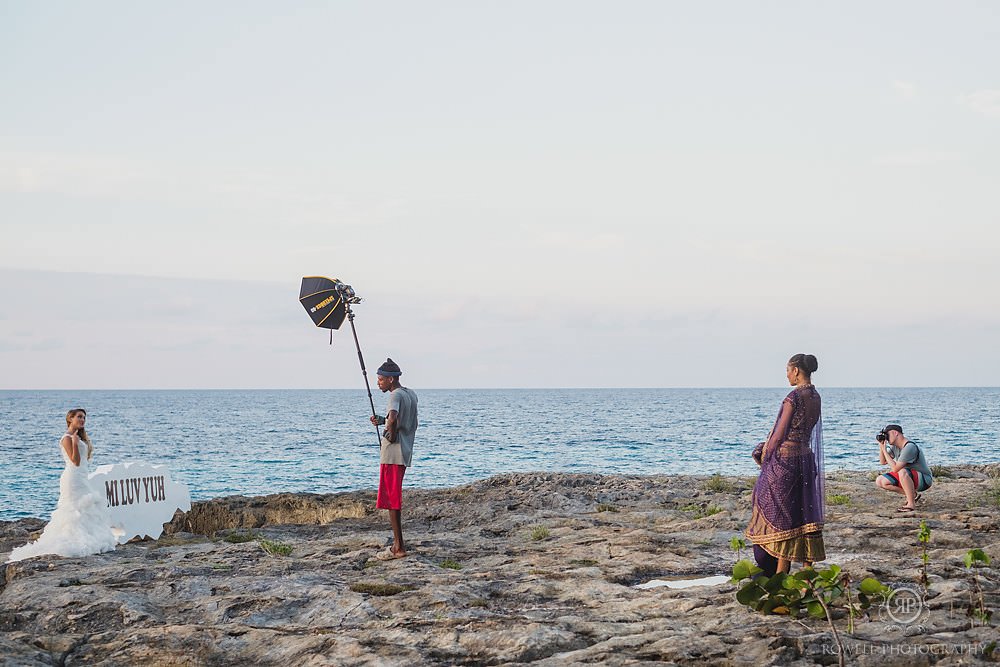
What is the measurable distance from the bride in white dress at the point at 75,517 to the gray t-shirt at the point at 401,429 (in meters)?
4.24

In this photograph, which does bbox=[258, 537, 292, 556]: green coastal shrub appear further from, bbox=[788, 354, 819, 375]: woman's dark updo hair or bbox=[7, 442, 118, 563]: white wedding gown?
bbox=[788, 354, 819, 375]: woman's dark updo hair

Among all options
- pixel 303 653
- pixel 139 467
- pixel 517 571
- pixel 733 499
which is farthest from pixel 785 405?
pixel 139 467

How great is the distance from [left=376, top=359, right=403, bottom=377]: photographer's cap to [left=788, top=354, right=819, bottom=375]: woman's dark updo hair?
468cm

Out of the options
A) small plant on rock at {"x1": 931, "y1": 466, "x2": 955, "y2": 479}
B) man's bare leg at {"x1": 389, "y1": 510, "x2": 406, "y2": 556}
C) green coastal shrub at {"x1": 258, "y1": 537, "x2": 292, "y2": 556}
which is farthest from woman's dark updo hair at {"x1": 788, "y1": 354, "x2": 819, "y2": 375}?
small plant on rock at {"x1": 931, "y1": 466, "x2": 955, "y2": 479}

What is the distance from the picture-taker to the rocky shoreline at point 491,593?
673cm

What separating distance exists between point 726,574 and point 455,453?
36826mm

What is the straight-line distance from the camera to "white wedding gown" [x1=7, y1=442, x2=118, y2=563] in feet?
39.1

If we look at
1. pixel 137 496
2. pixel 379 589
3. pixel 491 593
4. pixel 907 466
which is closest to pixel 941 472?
pixel 907 466

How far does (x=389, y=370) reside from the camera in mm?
11109

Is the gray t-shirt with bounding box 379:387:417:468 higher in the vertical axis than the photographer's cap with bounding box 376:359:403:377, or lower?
lower

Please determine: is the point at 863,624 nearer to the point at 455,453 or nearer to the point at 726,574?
the point at 726,574

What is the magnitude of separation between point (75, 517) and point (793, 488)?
9.00m

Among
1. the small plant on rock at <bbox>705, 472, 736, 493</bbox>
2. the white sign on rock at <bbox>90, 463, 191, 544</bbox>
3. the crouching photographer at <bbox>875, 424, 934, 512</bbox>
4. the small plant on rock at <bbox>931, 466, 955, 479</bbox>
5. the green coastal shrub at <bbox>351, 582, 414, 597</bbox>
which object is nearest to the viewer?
the green coastal shrub at <bbox>351, 582, 414, 597</bbox>

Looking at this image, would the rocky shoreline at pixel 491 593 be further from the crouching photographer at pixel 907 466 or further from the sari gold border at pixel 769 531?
the sari gold border at pixel 769 531
